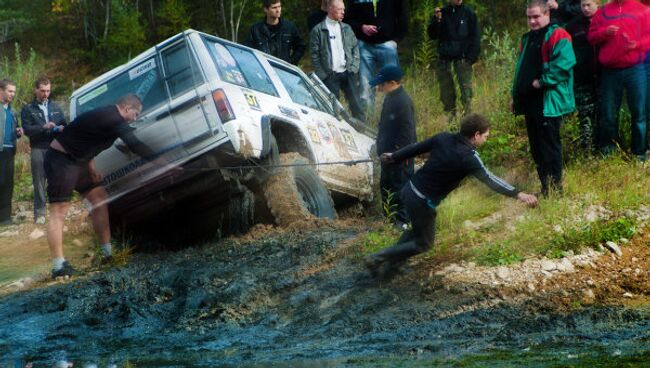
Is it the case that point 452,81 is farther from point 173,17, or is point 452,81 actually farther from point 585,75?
point 173,17

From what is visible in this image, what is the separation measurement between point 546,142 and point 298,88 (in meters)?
2.89

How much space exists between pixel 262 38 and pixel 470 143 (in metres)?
5.14

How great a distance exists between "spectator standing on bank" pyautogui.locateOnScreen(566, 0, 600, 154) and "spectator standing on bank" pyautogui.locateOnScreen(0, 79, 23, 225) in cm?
636

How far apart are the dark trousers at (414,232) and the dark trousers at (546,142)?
176 centimetres

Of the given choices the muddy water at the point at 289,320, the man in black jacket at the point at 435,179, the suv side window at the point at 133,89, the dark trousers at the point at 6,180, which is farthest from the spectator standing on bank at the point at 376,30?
the man in black jacket at the point at 435,179

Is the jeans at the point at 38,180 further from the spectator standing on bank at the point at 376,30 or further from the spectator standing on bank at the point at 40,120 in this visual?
the spectator standing on bank at the point at 376,30

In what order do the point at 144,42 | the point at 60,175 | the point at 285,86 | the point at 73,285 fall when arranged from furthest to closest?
the point at 144,42
the point at 285,86
the point at 60,175
the point at 73,285

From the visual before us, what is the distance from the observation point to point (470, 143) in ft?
21.3

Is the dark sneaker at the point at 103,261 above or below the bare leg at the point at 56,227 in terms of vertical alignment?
below

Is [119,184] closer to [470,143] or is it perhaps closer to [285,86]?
[285,86]

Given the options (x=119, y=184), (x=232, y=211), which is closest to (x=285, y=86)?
(x=232, y=211)

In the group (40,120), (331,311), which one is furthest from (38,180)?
(331,311)

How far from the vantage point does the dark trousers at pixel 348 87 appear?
11.0m

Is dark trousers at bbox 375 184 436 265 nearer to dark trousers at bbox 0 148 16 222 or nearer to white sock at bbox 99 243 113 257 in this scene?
white sock at bbox 99 243 113 257
